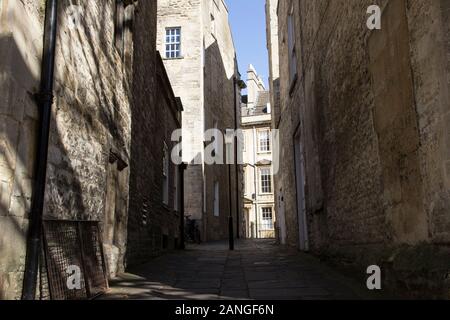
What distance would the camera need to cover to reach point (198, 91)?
21.8 meters

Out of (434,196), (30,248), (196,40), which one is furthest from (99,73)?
(196,40)

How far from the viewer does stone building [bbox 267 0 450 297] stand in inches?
153

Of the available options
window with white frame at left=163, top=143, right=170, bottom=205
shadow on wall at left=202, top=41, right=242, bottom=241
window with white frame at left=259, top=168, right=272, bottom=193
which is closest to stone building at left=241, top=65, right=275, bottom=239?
window with white frame at left=259, top=168, right=272, bottom=193

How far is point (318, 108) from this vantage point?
358 inches

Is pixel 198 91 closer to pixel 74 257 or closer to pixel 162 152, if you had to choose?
pixel 162 152

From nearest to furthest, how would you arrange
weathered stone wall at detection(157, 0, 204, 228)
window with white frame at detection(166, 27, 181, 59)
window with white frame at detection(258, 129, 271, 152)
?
weathered stone wall at detection(157, 0, 204, 228), window with white frame at detection(166, 27, 181, 59), window with white frame at detection(258, 129, 271, 152)

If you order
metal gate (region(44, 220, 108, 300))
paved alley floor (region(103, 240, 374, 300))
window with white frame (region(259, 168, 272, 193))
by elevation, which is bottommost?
paved alley floor (region(103, 240, 374, 300))

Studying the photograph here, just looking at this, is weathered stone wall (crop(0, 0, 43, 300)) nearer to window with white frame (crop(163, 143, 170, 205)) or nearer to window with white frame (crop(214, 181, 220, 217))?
window with white frame (crop(163, 143, 170, 205))

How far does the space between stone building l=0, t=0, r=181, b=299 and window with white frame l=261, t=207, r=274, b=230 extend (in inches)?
1054

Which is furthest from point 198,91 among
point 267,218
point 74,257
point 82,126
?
point 267,218

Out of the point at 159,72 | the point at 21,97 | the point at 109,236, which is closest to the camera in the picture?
the point at 21,97

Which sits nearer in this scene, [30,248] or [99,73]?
[30,248]

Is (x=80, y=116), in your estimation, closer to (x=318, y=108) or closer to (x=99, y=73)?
(x=99, y=73)
